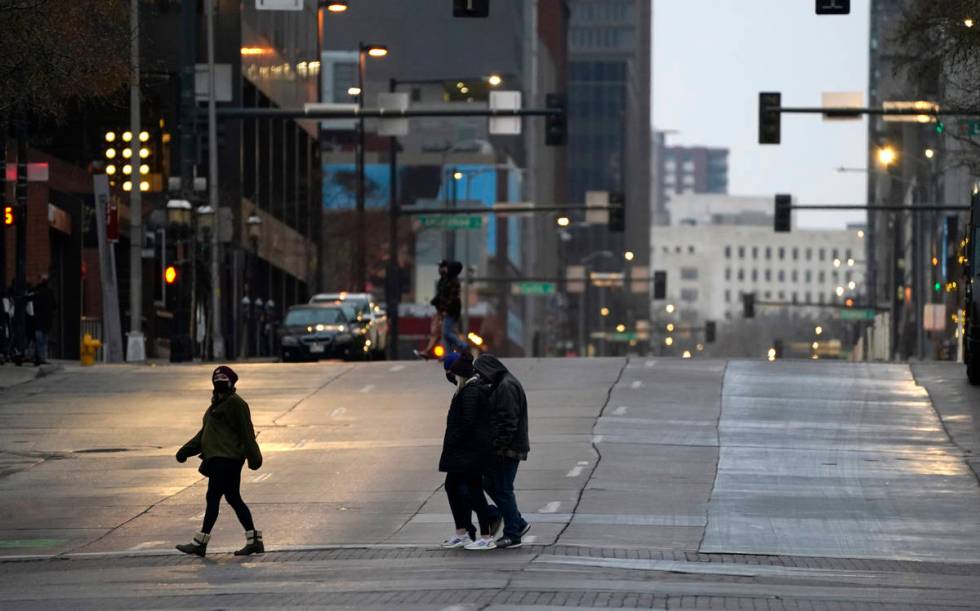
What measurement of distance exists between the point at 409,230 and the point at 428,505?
314 ft

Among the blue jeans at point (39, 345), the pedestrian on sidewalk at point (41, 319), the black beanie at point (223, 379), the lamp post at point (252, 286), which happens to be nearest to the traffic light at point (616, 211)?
the lamp post at point (252, 286)

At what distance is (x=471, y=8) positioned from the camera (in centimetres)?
3006

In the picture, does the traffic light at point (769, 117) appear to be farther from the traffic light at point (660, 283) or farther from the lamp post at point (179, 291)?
the traffic light at point (660, 283)

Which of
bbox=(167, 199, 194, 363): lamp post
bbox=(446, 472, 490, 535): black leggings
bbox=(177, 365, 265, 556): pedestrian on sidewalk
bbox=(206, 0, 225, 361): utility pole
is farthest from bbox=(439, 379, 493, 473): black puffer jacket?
bbox=(206, 0, 225, 361): utility pole

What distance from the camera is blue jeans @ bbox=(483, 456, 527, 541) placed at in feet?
62.3

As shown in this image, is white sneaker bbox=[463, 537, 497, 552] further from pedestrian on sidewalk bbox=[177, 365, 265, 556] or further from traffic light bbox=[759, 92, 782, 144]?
traffic light bbox=[759, 92, 782, 144]

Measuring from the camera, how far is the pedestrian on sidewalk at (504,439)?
1886 cm

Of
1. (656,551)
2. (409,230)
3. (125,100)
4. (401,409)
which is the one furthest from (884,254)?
(656,551)

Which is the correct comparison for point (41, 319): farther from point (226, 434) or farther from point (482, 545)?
point (482, 545)

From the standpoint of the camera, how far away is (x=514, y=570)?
17.3 meters

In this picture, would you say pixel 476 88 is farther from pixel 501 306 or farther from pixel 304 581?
pixel 304 581

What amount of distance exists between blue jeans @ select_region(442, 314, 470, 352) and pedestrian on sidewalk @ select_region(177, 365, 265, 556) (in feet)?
48.7

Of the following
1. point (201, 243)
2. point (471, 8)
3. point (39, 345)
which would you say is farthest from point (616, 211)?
point (471, 8)

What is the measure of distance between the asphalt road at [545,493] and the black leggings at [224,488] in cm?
38
